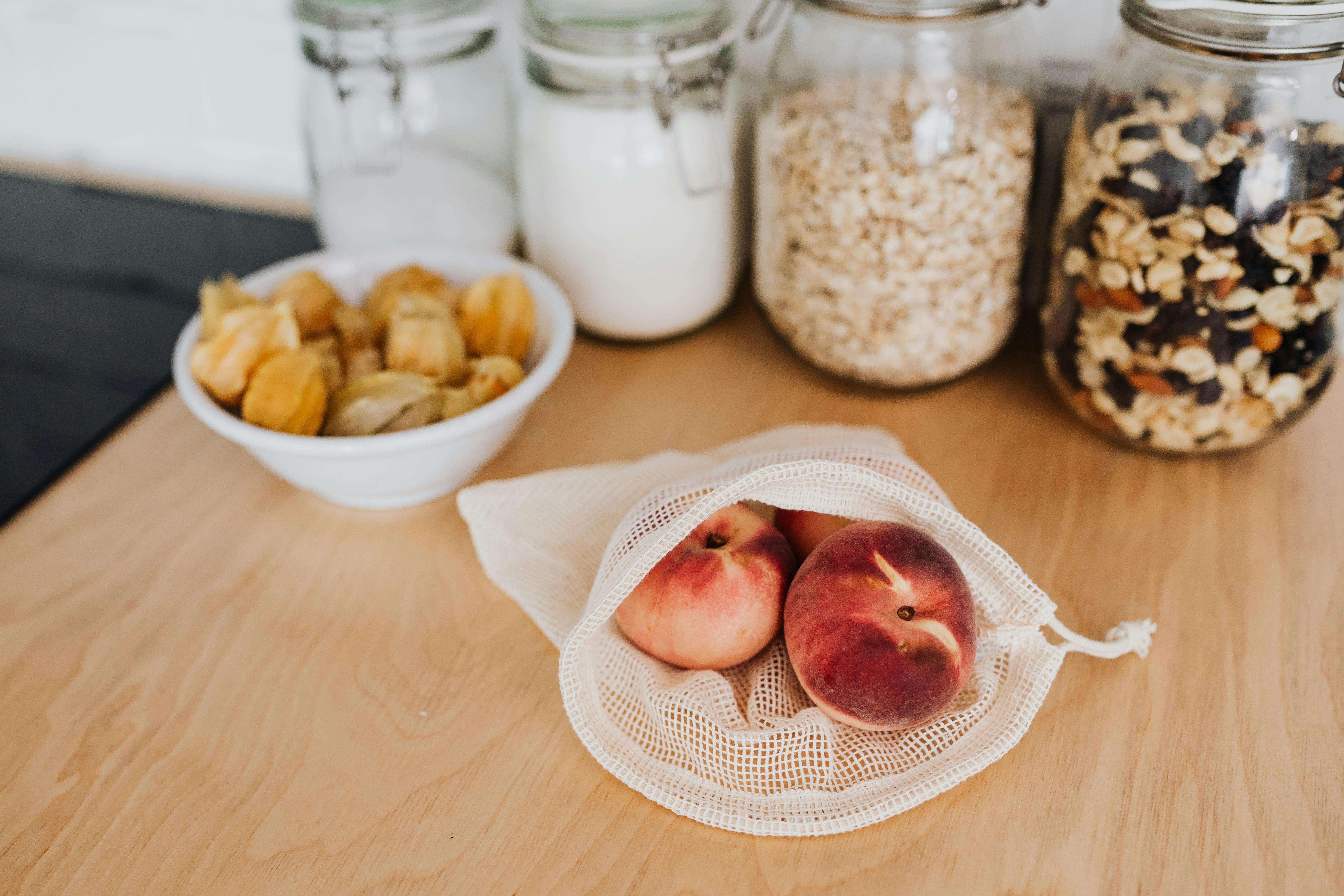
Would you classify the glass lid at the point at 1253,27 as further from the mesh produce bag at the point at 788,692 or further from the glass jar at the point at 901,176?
the mesh produce bag at the point at 788,692

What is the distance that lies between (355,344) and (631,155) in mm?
239

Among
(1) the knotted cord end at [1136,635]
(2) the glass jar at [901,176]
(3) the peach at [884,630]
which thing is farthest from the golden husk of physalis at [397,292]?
(1) the knotted cord end at [1136,635]

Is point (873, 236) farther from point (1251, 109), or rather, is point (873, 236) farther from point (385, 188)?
point (385, 188)

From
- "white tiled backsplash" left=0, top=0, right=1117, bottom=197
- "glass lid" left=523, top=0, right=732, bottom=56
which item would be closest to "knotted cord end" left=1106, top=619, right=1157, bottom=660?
"glass lid" left=523, top=0, right=732, bottom=56

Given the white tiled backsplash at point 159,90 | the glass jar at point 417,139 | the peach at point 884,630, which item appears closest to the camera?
the peach at point 884,630

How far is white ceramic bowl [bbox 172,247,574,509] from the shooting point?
A: 0.55m

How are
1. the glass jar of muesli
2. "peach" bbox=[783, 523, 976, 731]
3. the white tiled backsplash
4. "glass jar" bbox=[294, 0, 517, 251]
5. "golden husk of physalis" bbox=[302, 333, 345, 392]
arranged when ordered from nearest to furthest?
"peach" bbox=[783, 523, 976, 731], the glass jar of muesli, "golden husk of physalis" bbox=[302, 333, 345, 392], "glass jar" bbox=[294, 0, 517, 251], the white tiled backsplash

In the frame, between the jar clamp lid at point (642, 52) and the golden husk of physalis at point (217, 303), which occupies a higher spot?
the jar clamp lid at point (642, 52)

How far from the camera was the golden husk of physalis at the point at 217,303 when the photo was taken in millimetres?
615

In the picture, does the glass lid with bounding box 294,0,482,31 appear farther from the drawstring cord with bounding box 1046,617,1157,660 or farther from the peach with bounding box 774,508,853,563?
the drawstring cord with bounding box 1046,617,1157,660

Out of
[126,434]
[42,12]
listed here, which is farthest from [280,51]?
[126,434]

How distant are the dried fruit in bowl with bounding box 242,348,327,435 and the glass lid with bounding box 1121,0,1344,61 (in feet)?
1.77

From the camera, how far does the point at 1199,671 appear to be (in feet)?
1.67

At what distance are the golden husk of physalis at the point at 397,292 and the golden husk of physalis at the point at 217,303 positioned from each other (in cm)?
8
